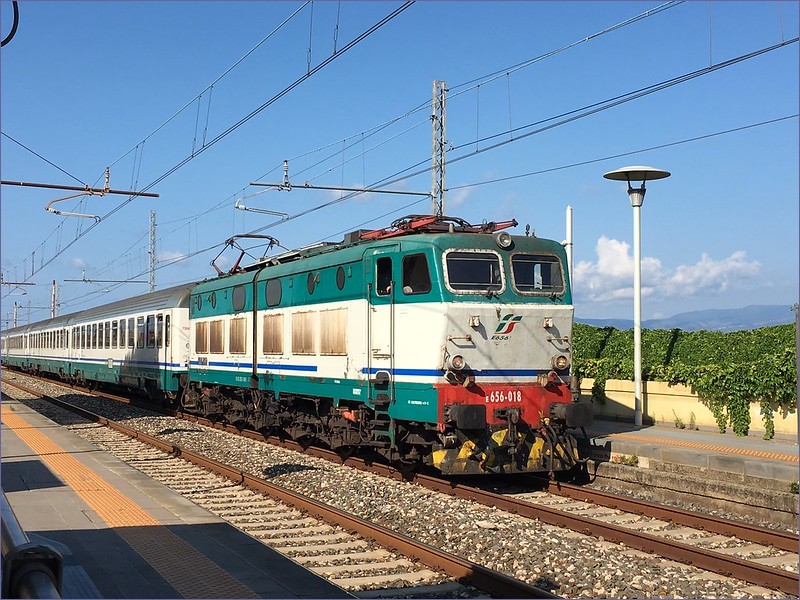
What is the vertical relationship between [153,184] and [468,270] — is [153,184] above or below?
above

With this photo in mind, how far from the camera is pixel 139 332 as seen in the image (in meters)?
29.3

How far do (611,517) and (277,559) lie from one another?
192 inches

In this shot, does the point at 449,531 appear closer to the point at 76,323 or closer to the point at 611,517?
the point at 611,517

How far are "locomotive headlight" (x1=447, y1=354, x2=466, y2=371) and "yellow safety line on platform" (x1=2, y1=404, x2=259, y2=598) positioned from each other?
4576 mm

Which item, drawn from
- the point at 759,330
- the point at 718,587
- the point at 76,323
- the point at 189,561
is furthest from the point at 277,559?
the point at 76,323

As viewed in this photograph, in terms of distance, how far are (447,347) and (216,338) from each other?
10782 mm

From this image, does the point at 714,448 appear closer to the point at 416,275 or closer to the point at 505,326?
the point at 505,326

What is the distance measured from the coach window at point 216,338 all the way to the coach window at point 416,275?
9.34 meters

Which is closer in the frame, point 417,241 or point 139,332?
point 417,241

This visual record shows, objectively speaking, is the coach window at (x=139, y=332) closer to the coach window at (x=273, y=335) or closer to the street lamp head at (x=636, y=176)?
the coach window at (x=273, y=335)

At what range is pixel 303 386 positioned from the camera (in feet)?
52.7

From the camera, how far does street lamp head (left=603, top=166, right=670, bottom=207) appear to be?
17844mm

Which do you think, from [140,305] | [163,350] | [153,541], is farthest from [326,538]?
[140,305]

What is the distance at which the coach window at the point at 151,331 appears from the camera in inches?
1069
